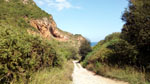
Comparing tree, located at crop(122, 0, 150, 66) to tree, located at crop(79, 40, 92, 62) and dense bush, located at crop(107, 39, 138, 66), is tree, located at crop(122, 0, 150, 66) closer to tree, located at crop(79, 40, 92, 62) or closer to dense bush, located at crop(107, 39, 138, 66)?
dense bush, located at crop(107, 39, 138, 66)

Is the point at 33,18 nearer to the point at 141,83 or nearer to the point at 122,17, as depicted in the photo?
the point at 122,17

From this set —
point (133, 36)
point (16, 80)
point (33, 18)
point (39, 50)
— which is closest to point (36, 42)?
point (39, 50)

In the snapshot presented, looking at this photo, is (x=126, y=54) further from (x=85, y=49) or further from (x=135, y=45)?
(x=85, y=49)

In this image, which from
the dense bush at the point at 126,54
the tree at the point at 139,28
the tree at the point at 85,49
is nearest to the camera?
the tree at the point at 139,28

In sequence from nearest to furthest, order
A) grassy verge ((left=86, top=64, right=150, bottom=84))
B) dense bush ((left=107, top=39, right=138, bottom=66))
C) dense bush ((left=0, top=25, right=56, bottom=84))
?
dense bush ((left=0, top=25, right=56, bottom=84)) < grassy verge ((left=86, top=64, right=150, bottom=84)) < dense bush ((left=107, top=39, right=138, bottom=66))

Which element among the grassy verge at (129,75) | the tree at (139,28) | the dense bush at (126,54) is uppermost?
the tree at (139,28)

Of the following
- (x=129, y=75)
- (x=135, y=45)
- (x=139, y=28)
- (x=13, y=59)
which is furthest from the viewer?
(x=135, y=45)

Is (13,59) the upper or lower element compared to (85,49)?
upper

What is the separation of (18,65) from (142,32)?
8161 mm

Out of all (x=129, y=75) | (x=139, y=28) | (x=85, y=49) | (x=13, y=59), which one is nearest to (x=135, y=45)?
(x=139, y=28)

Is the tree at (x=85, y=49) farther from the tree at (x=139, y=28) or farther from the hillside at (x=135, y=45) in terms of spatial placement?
the tree at (x=139, y=28)

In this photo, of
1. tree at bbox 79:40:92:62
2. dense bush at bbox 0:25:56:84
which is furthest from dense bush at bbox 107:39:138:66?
tree at bbox 79:40:92:62

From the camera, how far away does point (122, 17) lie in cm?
1116

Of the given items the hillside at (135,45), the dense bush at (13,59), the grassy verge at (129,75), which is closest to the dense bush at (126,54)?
the hillside at (135,45)
